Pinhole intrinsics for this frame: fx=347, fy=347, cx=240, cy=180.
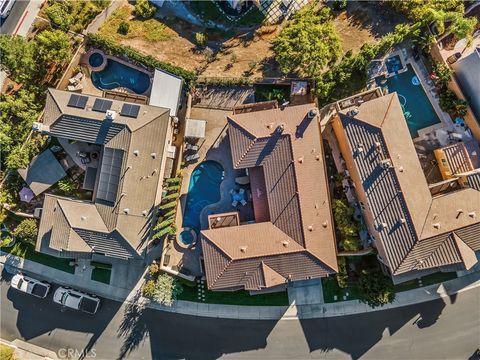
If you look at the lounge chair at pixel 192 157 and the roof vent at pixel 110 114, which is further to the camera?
the lounge chair at pixel 192 157

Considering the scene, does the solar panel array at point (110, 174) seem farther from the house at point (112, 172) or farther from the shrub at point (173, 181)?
the shrub at point (173, 181)

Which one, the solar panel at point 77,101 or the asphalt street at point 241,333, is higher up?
the solar panel at point 77,101

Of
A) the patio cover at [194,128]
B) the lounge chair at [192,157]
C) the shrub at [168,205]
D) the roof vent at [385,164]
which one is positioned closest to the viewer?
the roof vent at [385,164]

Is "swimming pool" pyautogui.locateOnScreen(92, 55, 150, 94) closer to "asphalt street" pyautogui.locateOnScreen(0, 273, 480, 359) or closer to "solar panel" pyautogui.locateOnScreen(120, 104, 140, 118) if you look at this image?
"solar panel" pyautogui.locateOnScreen(120, 104, 140, 118)

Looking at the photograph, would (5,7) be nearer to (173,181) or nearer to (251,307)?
(173,181)

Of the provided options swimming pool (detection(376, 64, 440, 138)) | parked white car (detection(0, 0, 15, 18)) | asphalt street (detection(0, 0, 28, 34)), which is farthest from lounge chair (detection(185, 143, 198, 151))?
parked white car (detection(0, 0, 15, 18))

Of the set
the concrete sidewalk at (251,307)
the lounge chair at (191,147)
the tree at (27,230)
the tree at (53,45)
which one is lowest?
the concrete sidewalk at (251,307)

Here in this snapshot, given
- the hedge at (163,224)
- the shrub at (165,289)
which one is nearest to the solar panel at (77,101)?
the hedge at (163,224)
